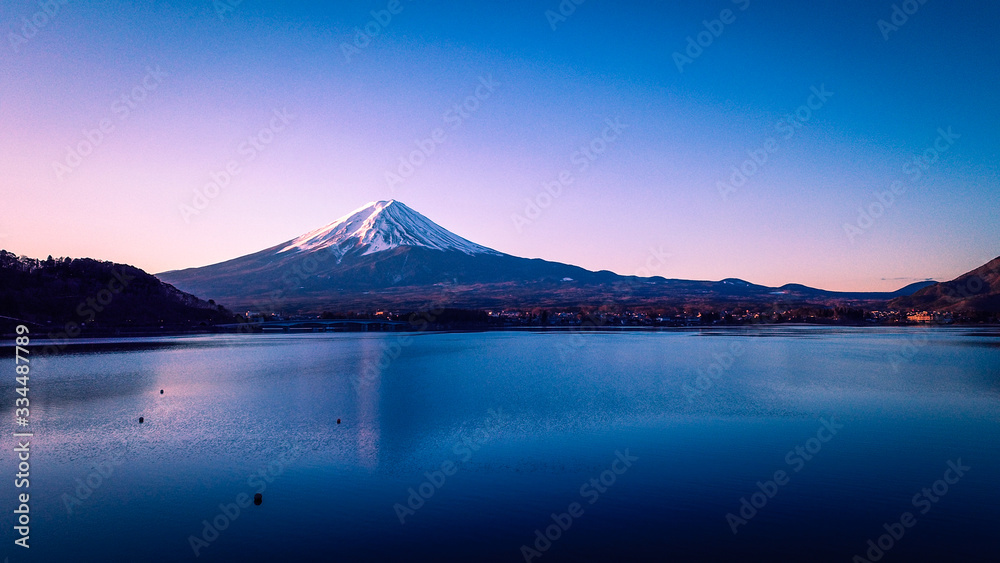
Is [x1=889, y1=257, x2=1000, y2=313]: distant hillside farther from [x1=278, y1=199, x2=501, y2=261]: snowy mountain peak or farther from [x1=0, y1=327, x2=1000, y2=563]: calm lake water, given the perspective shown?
[x1=278, y1=199, x2=501, y2=261]: snowy mountain peak

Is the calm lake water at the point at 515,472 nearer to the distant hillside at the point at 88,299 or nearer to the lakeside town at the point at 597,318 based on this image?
the distant hillside at the point at 88,299

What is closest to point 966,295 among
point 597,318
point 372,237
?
point 597,318

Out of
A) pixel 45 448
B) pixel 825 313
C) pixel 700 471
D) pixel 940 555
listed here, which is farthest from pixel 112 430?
pixel 825 313

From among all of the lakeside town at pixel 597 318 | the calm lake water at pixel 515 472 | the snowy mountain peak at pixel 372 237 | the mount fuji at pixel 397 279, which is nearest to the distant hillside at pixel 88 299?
the lakeside town at pixel 597 318

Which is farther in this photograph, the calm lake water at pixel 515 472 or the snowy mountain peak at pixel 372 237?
the snowy mountain peak at pixel 372 237

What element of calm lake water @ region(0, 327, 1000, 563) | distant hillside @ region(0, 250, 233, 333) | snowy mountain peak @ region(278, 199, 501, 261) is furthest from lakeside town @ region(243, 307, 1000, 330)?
calm lake water @ region(0, 327, 1000, 563)

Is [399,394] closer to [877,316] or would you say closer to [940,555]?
[940,555]
